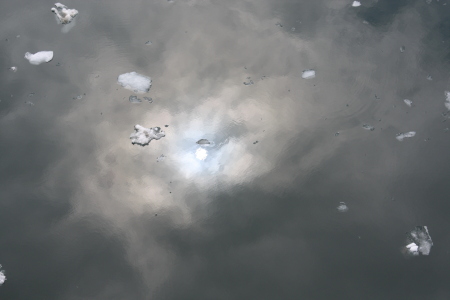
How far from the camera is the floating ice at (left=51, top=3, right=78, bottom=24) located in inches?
183

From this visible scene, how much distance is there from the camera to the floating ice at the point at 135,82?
13.9ft

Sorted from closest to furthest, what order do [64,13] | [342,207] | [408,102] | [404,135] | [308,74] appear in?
[342,207], [404,135], [408,102], [308,74], [64,13]

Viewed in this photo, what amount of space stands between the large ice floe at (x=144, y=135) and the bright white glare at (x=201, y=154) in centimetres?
40

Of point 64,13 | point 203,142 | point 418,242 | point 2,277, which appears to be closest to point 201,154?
point 203,142

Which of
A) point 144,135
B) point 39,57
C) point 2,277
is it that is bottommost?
point 2,277

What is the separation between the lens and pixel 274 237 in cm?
359

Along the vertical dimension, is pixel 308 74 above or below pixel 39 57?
below

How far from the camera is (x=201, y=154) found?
12.9 feet

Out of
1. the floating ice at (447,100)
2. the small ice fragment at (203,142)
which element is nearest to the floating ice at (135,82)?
the small ice fragment at (203,142)

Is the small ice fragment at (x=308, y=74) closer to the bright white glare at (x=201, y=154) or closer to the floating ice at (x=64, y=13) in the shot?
the bright white glare at (x=201, y=154)

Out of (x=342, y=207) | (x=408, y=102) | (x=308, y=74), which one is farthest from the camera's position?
(x=308, y=74)

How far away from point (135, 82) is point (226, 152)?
4.24 ft

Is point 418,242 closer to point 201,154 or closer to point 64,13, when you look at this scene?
point 201,154

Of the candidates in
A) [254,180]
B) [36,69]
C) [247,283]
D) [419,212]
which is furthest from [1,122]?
[419,212]
